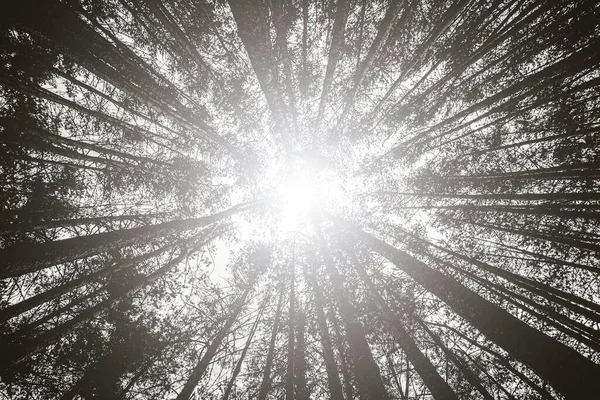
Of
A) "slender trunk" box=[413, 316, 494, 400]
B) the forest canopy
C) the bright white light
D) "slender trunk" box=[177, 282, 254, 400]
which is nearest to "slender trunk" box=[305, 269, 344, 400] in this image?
the forest canopy

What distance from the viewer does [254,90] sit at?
305 inches

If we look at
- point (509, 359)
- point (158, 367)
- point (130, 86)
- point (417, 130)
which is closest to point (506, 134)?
point (417, 130)

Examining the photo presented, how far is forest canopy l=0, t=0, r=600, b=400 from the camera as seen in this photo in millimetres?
4449

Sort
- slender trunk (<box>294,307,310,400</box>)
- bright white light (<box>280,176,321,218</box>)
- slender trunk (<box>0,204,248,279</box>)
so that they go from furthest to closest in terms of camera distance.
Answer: bright white light (<box>280,176,321,218</box>)
slender trunk (<box>294,307,310,400</box>)
slender trunk (<box>0,204,248,279</box>)

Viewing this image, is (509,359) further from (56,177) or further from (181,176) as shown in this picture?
(56,177)

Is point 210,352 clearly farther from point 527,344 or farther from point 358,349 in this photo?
point 527,344

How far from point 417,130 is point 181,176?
7.88 m

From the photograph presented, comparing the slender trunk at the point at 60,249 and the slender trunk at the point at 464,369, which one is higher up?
the slender trunk at the point at 60,249

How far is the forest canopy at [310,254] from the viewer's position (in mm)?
4449

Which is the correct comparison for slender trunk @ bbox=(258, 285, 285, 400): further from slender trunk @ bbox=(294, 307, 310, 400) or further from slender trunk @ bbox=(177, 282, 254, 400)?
slender trunk @ bbox=(177, 282, 254, 400)

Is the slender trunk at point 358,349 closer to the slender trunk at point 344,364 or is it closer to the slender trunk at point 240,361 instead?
the slender trunk at point 344,364

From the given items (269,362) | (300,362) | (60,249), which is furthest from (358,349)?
(60,249)

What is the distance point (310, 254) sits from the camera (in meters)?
8.96

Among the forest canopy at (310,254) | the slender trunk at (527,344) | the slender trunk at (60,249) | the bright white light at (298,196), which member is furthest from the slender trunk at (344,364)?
the bright white light at (298,196)
